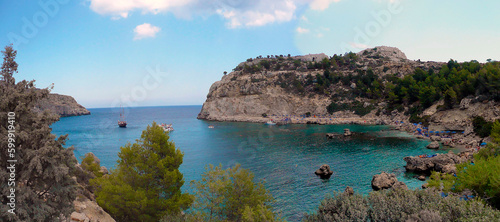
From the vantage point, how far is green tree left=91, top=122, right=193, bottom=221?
19469mm

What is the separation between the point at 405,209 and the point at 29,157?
62.4 feet

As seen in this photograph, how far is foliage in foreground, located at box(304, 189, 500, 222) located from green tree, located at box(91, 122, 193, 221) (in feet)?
33.9

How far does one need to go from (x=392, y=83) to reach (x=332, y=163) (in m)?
83.4

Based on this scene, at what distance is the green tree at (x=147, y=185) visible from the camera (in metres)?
19.5

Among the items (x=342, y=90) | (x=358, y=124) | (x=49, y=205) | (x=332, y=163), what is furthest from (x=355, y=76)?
(x=49, y=205)

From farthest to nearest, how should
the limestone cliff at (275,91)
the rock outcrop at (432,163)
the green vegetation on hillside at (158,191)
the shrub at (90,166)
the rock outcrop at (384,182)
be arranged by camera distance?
the limestone cliff at (275,91) < the rock outcrop at (432,163) < the rock outcrop at (384,182) < the shrub at (90,166) < the green vegetation on hillside at (158,191)

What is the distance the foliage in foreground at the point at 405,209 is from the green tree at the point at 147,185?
10.3 metres

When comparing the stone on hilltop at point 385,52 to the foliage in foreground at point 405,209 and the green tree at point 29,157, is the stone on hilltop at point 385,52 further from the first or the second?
the green tree at point 29,157

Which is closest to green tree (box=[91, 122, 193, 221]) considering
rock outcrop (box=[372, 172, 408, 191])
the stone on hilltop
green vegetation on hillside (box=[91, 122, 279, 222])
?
green vegetation on hillside (box=[91, 122, 279, 222])

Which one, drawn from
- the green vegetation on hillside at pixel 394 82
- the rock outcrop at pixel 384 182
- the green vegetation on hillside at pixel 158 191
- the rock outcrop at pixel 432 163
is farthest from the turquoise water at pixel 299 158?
the green vegetation on hillside at pixel 394 82

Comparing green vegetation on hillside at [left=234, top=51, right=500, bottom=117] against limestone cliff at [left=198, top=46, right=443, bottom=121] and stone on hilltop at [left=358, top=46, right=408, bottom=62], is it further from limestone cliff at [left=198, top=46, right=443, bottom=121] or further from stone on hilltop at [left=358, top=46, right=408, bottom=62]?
stone on hilltop at [left=358, top=46, right=408, bottom=62]

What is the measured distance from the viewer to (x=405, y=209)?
591 inches

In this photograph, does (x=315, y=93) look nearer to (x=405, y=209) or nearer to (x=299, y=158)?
(x=299, y=158)

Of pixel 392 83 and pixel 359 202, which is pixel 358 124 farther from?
pixel 359 202
